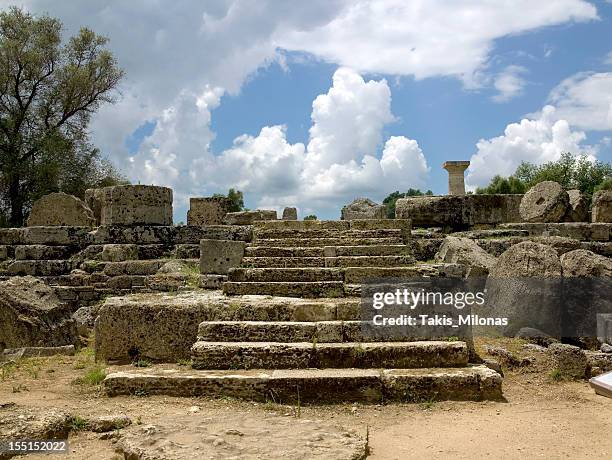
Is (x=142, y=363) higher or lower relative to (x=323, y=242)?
lower

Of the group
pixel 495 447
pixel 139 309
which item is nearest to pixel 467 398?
pixel 495 447

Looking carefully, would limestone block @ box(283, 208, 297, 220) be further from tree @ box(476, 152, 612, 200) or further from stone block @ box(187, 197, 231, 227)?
tree @ box(476, 152, 612, 200)

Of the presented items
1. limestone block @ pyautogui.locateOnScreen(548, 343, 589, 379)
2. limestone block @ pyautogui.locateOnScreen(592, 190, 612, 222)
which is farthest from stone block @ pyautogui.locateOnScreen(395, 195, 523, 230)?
limestone block @ pyautogui.locateOnScreen(548, 343, 589, 379)

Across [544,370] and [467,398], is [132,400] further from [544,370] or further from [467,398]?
[544,370]

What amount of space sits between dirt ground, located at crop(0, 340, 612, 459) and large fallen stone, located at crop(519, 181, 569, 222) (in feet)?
20.5

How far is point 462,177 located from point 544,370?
1124cm

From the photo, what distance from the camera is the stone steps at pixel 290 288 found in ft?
24.4

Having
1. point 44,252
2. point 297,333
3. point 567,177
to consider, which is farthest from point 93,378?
point 567,177

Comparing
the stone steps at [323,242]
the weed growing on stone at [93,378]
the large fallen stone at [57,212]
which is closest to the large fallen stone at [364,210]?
the stone steps at [323,242]

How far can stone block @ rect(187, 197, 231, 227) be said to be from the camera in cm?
1428

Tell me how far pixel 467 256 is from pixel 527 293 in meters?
1.39

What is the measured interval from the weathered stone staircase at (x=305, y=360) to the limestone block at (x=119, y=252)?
3.87 meters

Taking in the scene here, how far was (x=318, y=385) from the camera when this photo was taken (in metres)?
5.29

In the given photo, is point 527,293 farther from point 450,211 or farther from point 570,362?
point 450,211
